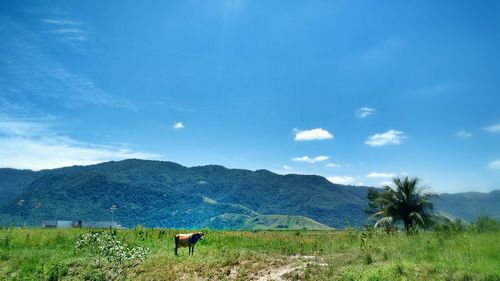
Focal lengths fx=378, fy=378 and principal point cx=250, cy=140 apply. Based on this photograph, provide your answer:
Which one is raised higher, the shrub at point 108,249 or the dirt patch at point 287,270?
the shrub at point 108,249

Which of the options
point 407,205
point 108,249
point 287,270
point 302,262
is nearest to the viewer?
point 287,270

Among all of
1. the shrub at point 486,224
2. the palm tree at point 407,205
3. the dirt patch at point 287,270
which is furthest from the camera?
the palm tree at point 407,205

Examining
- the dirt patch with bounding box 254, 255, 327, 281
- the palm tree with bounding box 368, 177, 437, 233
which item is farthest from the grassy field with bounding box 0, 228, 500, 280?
the palm tree with bounding box 368, 177, 437, 233

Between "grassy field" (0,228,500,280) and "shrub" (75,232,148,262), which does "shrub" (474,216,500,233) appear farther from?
"shrub" (75,232,148,262)

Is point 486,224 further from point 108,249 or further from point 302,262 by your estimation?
point 108,249

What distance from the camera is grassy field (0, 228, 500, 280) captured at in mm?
13211

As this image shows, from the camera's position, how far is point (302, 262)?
17.2 metres

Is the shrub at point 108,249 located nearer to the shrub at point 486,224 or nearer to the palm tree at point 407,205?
the shrub at point 486,224

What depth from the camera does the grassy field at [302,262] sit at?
13211 millimetres

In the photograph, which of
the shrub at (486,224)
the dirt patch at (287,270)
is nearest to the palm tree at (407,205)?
the shrub at (486,224)

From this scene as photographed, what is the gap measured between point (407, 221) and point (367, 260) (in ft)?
110

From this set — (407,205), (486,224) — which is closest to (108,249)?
(486,224)

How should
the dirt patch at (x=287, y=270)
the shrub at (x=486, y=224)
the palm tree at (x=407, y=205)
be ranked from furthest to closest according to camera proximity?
the palm tree at (x=407, y=205) < the shrub at (x=486, y=224) < the dirt patch at (x=287, y=270)

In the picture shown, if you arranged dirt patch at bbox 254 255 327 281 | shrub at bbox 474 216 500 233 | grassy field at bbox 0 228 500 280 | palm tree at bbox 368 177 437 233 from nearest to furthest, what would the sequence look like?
grassy field at bbox 0 228 500 280, dirt patch at bbox 254 255 327 281, shrub at bbox 474 216 500 233, palm tree at bbox 368 177 437 233
